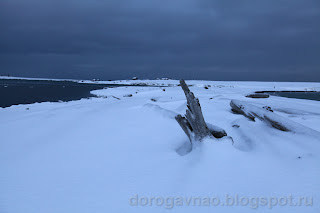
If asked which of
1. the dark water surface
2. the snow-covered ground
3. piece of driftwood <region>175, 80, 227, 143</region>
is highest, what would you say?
the dark water surface

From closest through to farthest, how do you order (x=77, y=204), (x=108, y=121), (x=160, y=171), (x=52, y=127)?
Answer: 1. (x=77, y=204)
2. (x=160, y=171)
3. (x=52, y=127)
4. (x=108, y=121)

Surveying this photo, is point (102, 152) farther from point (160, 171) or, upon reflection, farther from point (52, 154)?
point (160, 171)

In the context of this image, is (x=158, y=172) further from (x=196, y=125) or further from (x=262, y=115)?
(x=262, y=115)

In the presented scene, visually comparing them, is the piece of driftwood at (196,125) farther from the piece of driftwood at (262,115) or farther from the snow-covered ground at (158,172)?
the piece of driftwood at (262,115)

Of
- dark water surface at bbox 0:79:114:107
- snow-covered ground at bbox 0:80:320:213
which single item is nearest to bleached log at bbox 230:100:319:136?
snow-covered ground at bbox 0:80:320:213

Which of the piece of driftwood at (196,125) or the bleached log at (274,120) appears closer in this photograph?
the piece of driftwood at (196,125)

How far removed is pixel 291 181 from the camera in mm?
4039

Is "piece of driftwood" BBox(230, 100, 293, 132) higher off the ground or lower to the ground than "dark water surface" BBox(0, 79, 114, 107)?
lower

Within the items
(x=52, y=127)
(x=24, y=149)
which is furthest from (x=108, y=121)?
(x=24, y=149)

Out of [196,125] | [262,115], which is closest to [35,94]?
[262,115]

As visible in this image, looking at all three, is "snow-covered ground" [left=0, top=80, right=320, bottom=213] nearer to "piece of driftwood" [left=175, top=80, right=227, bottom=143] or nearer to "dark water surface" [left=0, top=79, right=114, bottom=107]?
"piece of driftwood" [left=175, top=80, right=227, bottom=143]

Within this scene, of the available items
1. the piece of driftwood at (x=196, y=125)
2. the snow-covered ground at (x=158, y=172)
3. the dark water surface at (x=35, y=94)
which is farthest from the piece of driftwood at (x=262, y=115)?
the dark water surface at (x=35, y=94)

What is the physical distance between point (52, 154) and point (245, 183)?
456 cm

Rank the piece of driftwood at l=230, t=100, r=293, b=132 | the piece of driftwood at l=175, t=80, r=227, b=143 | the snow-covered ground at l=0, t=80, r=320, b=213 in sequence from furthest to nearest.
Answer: the piece of driftwood at l=230, t=100, r=293, b=132
the piece of driftwood at l=175, t=80, r=227, b=143
the snow-covered ground at l=0, t=80, r=320, b=213
